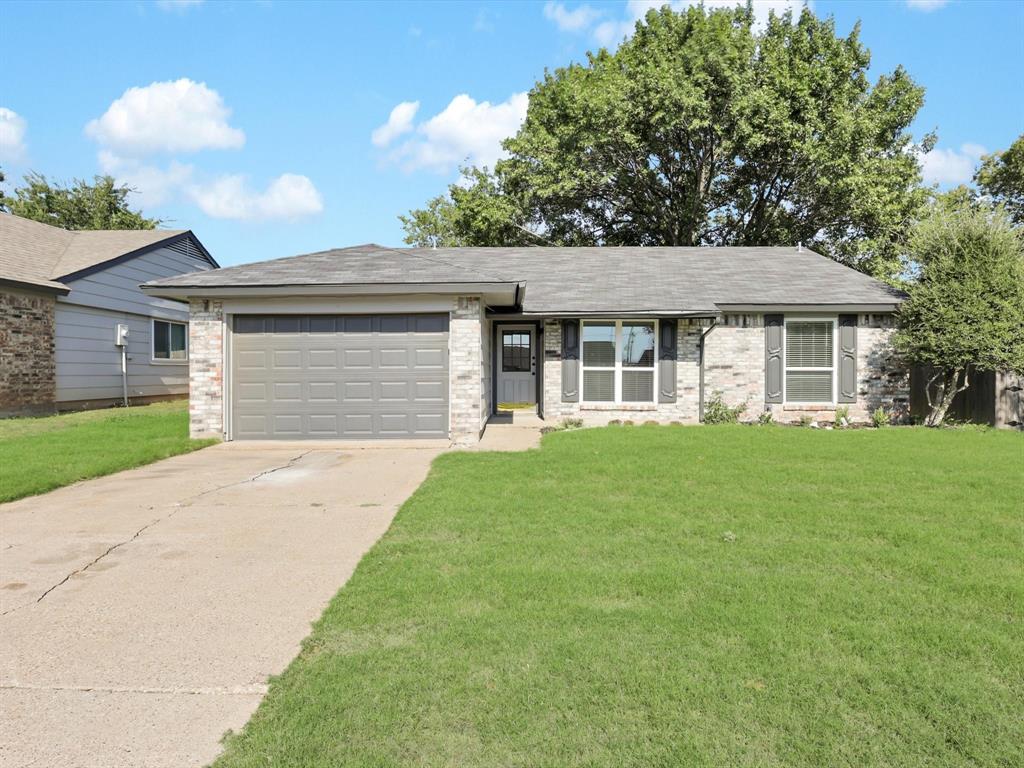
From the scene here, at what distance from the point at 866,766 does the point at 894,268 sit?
22.3 m

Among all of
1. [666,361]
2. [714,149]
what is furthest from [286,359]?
[714,149]

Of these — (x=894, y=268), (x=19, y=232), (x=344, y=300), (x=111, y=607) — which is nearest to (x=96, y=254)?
(x=19, y=232)

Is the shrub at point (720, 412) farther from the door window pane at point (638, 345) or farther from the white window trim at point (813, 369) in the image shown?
the door window pane at point (638, 345)

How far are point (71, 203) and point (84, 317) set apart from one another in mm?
24934

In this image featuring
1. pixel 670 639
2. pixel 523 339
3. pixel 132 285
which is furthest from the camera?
pixel 132 285

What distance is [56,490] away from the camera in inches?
280

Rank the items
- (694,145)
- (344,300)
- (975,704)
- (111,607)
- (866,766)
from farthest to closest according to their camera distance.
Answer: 1. (694,145)
2. (344,300)
3. (111,607)
4. (975,704)
5. (866,766)

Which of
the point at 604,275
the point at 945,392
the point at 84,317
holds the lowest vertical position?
the point at 945,392

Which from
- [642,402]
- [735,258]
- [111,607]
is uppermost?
[735,258]

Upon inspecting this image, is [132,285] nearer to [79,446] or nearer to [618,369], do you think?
[79,446]

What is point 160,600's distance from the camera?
383 cm

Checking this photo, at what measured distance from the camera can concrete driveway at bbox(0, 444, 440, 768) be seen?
249cm

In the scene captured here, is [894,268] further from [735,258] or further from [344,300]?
[344,300]

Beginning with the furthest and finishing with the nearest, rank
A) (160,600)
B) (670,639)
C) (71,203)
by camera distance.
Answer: (71,203) → (160,600) → (670,639)
